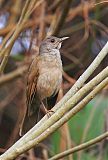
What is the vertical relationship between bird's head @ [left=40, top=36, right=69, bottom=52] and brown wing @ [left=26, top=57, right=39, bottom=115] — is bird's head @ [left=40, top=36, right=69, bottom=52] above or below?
above

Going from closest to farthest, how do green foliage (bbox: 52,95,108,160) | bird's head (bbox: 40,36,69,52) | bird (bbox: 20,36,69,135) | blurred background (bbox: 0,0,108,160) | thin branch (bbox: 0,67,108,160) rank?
1. thin branch (bbox: 0,67,108,160)
2. bird (bbox: 20,36,69,135)
3. bird's head (bbox: 40,36,69,52)
4. blurred background (bbox: 0,0,108,160)
5. green foliage (bbox: 52,95,108,160)

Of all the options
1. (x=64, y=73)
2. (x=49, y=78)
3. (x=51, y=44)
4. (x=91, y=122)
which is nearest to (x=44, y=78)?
(x=49, y=78)

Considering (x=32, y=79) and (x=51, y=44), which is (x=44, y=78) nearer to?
(x=32, y=79)

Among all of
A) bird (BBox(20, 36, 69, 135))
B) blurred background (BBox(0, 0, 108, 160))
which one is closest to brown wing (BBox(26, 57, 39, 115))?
bird (BBox(20, 36, 69, 135))

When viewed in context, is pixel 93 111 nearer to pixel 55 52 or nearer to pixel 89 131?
pixel 89 131

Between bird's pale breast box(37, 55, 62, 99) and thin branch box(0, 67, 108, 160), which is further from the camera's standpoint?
bird's pale breast box(37, 55, 62, 99)

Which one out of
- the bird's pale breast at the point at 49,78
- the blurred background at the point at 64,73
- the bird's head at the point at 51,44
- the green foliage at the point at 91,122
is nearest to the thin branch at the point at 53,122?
the blurred background at the point at 64,73

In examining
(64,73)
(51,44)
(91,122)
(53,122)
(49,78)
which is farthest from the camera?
(64,73)

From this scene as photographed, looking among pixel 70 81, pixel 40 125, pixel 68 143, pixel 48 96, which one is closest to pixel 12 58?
pixel 70 81

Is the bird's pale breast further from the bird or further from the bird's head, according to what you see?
the bird's head
